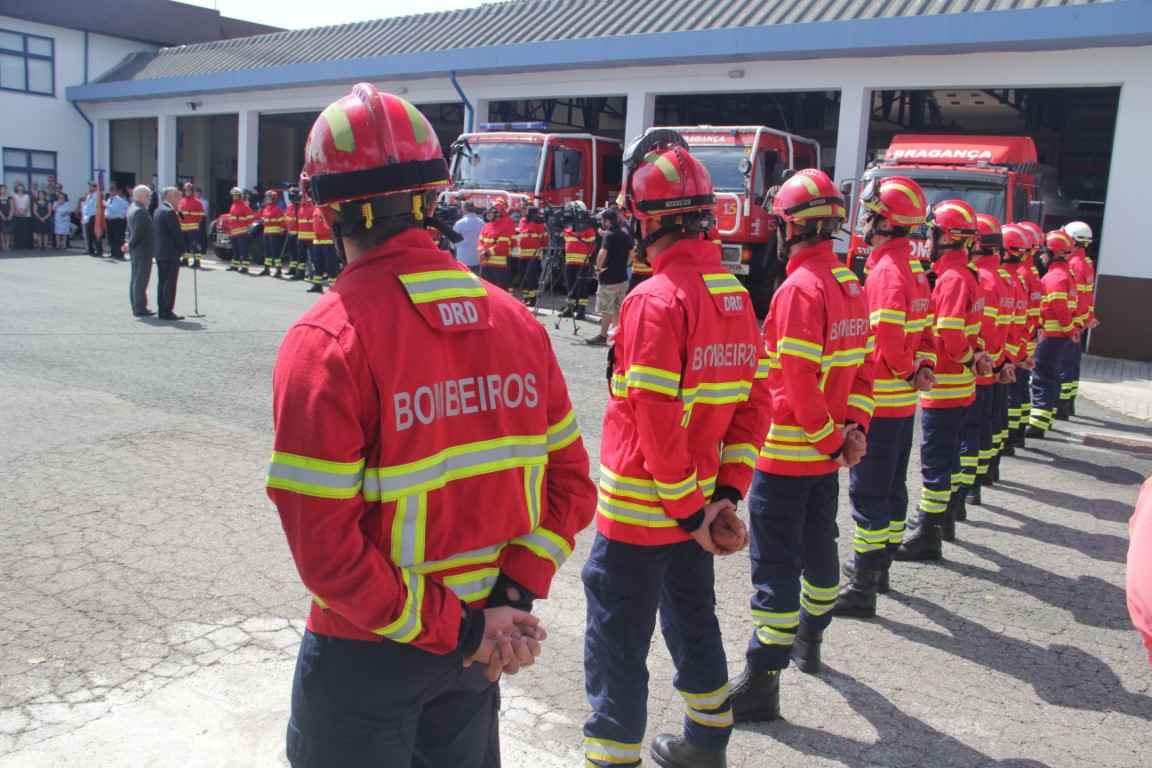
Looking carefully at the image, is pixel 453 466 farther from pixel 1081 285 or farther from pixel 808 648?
pixel 1081 285

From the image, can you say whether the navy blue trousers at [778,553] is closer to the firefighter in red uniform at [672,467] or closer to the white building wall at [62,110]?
the firefighter in red uniform at [672,467]

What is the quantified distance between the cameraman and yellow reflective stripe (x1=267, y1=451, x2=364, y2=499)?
11.1 metres

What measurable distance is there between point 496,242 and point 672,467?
505 inches

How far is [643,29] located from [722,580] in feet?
52.5

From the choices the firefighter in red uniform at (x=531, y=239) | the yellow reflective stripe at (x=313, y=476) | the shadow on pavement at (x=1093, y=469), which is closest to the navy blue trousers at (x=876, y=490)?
the yellow reflective stripe at (x=313, y=476)

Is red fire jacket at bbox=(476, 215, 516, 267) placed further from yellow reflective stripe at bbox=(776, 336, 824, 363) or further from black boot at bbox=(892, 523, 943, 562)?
yellow reflective stripe at bbox=(776, 336, 824, 363)

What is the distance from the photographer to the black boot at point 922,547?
18.2ft

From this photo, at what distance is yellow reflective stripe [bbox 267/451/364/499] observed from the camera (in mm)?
1718

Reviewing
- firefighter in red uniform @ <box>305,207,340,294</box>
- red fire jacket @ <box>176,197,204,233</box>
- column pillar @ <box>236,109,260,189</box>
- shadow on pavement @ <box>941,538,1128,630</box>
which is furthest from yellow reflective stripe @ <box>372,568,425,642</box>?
column pillar @ <box>236,109,260,189</box>

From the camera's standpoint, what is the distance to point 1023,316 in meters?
7.44

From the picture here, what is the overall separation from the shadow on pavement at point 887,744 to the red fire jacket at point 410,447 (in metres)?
1.83

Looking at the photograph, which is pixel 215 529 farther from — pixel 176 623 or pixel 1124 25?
pixel 1124 25

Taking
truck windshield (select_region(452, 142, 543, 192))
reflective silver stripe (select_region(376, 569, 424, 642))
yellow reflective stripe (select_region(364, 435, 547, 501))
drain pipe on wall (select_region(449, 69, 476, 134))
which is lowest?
reflective silver stripe (select_region(376, 569, 424, 642))

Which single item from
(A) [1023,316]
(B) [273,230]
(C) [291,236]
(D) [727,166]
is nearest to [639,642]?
(A) [1023,316]
